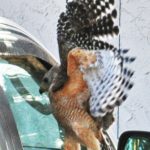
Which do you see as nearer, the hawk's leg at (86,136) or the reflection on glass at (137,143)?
the hawk's leg at (86,136)

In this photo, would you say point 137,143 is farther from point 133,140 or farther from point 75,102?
point 75,102

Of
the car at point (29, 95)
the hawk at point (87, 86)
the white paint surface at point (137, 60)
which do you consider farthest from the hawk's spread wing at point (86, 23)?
the white paint surface at point (137, 60)

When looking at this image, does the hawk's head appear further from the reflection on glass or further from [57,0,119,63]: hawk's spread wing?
the reflection on glass

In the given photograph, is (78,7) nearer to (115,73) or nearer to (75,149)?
(115,73)

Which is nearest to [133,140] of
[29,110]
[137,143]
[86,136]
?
[137,143]

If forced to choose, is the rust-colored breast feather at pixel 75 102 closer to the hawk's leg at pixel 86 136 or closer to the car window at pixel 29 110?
the hawk's leg at pixel 86 136

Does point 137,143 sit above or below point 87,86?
below

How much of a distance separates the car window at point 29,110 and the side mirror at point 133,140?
182 millimetres

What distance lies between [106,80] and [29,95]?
0.35 meters

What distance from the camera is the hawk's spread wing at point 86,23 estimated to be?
1.44m

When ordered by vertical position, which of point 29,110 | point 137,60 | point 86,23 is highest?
point 86,23

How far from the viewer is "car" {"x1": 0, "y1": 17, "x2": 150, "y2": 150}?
151 cm

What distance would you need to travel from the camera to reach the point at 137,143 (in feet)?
5.05

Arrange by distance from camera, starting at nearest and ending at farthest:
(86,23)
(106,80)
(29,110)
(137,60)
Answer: (106,80)
(86,23)
(29,110)
(137,60)
